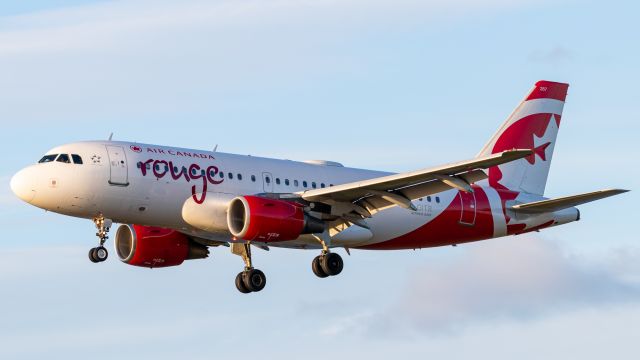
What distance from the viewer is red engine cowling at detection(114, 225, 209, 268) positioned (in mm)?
58156

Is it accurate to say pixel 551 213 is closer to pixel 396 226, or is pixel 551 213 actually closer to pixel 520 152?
pixel 396 226

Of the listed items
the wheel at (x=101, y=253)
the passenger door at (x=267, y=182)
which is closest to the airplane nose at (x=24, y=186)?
the wheel at (x=101, y=253)

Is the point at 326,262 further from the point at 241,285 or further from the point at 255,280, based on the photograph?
the point at 241,285

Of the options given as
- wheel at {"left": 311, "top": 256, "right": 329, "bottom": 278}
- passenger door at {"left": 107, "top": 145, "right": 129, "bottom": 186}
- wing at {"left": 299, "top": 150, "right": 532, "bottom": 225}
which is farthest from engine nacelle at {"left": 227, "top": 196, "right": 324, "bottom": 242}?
passenger door at {"left": 107, "top": 145, "right": 129, "bottom": 186}

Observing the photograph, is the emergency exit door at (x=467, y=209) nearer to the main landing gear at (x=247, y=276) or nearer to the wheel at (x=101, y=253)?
the main landing gear at (x=247, y=276)

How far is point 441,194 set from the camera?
2285 inches

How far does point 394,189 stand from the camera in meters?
52.6

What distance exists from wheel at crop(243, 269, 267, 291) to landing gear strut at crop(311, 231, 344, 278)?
230 cm

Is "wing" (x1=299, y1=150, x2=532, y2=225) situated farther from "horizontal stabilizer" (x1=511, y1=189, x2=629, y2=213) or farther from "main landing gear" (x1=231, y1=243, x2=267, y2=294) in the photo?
"horizontal stabilizer" (x1=511, y1=189, x2=629, y2=213)

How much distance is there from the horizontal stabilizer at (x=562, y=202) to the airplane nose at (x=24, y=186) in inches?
779

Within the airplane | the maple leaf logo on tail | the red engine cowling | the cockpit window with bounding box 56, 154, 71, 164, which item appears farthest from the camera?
the maple leaf logo on tail

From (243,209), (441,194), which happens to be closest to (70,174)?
(243,209)

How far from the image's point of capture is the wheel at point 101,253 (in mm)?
52031

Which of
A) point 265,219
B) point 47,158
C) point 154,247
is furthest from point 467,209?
point 47,158
